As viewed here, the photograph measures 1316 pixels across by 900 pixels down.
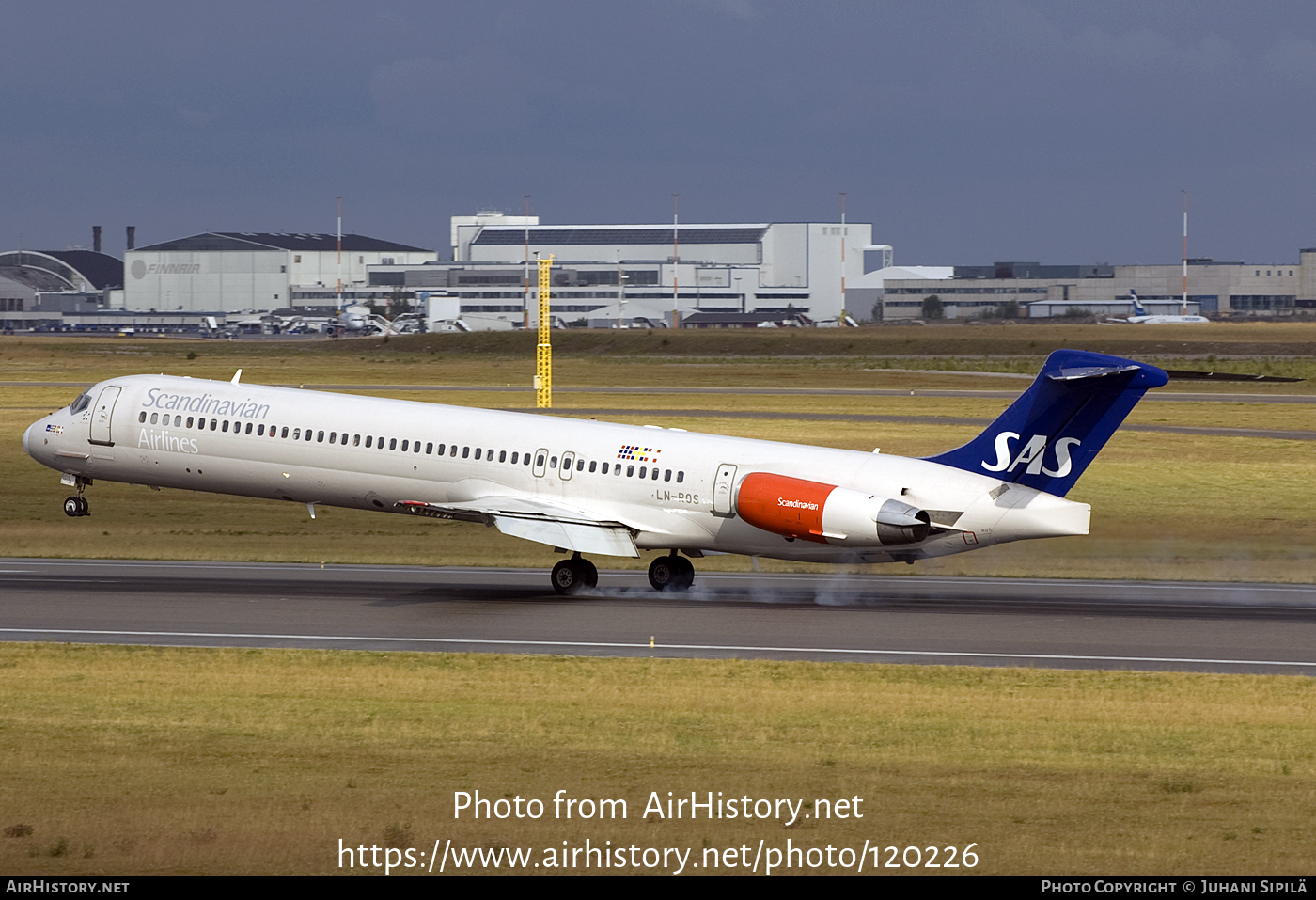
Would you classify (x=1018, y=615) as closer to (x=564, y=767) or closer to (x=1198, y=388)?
(x=564, y=767)

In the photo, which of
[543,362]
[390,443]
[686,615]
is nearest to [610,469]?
[686,615]

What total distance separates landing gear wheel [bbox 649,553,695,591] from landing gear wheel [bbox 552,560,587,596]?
1494mm

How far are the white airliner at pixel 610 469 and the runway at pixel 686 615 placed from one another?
144 centimetres

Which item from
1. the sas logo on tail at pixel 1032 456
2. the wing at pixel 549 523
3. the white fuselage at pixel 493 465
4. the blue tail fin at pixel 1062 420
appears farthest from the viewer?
the wing at pixel 549 523

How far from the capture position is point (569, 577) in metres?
30.8

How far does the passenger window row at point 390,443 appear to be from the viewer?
3086 cm

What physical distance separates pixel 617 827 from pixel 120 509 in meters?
31.9

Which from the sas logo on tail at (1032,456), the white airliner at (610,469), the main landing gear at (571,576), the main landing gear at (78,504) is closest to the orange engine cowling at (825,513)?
the white airliner at (610,469)

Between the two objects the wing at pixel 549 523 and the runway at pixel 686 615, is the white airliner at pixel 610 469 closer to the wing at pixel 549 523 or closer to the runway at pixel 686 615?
the wing at pixel 549 523

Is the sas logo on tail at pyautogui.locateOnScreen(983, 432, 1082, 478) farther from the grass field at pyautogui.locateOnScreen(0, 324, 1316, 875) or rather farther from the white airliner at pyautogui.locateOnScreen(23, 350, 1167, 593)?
the grass field at pyautogui.locateOnScreen(0, 324, 1316, 875)

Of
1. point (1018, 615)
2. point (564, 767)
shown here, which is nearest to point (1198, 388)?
point (1018, 615)

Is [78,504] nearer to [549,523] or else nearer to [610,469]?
[549,523]
